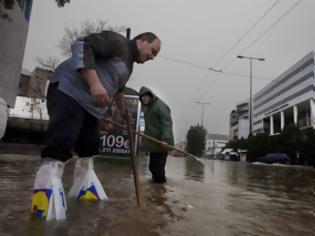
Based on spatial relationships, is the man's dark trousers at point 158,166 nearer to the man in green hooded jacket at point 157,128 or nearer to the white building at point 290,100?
the man in green hooded jacket at point 157,128

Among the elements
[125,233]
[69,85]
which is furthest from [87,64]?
[125,233]

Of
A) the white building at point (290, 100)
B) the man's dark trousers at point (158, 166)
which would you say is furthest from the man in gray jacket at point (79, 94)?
the white building at point (290, 100)

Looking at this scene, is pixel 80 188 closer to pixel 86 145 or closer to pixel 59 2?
pixel 86 145

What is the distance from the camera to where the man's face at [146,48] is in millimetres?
2643

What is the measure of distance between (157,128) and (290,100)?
219ft

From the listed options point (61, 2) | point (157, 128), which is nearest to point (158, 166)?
point (157, 128)

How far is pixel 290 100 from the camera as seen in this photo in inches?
2638

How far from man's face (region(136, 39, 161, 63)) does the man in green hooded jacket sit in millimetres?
2400

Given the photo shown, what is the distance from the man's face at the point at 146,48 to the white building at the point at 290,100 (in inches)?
1944

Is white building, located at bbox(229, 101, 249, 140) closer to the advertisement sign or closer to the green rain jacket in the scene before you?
the advertisement sign

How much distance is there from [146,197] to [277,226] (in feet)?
4.29

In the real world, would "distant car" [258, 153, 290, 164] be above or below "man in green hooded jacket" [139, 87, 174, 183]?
above

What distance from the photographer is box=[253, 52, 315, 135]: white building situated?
2309 inches

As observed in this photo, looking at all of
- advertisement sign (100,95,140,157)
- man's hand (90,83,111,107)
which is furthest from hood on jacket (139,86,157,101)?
advertisement sign (100,95,140,157)
